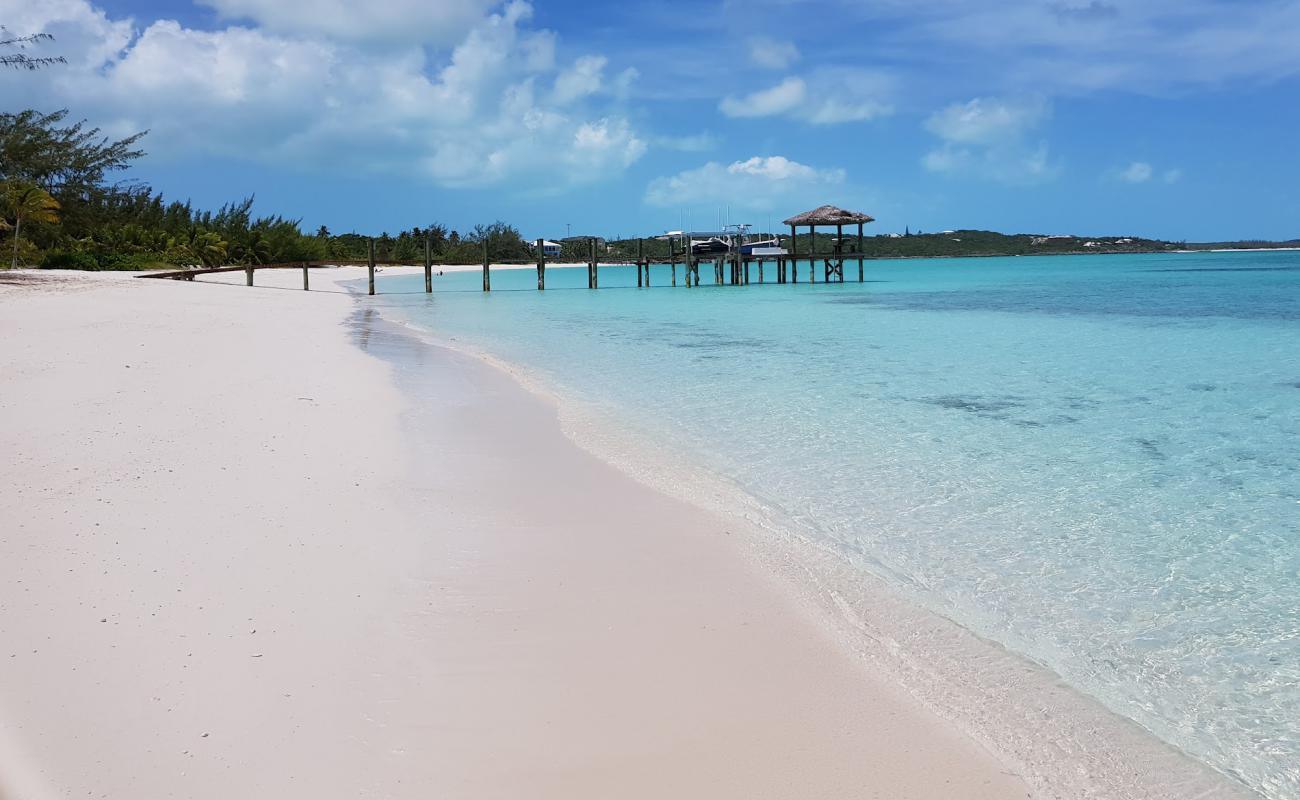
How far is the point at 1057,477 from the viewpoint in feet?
19.8

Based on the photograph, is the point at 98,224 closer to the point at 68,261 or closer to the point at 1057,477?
the point at 68,261

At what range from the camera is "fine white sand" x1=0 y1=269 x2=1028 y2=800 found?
2.34 m

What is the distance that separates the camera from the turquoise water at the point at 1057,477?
332 centimetres

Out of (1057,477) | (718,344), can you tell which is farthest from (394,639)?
(718,344)

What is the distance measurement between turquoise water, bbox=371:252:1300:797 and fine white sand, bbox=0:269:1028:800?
2.96ft

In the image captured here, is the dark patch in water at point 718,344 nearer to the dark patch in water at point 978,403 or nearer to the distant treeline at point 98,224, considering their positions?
the dark patch in water at point 978,403

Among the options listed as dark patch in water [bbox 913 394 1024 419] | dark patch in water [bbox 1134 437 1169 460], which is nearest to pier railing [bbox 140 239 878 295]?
dark patch in water [bbox 913 394 1024 419]

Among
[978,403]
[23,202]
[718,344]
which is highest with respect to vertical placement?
[23,202]

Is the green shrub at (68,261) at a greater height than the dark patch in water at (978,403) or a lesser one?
greater

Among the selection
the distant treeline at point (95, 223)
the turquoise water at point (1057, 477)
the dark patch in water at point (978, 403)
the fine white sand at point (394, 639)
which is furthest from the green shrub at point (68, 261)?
the dark patch in water at point (978, 403)

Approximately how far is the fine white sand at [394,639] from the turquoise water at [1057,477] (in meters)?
0.90

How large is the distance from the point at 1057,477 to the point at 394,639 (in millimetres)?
4649

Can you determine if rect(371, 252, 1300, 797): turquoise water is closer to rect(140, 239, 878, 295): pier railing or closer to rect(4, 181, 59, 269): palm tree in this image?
rect(4, 181, 59, 269): palm tree

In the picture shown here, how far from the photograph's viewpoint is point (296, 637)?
119 inches
